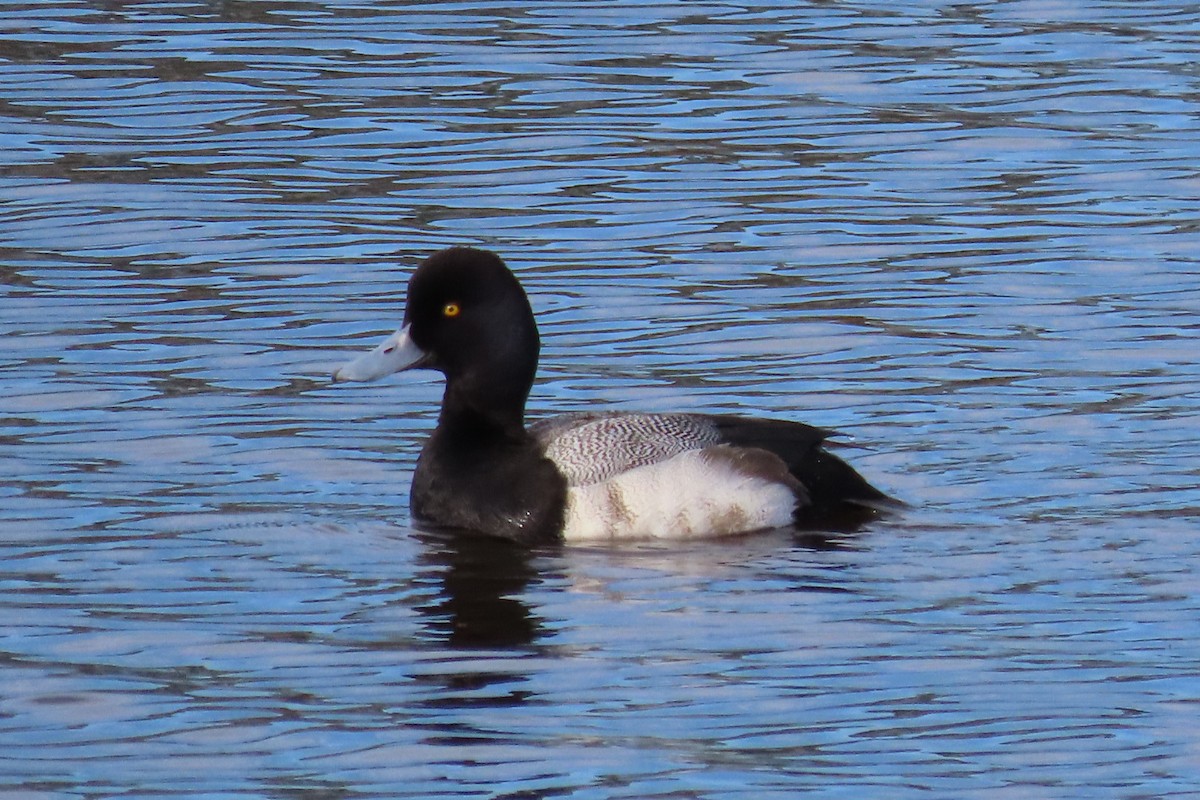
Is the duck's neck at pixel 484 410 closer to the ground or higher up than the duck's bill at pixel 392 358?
closer to the ground

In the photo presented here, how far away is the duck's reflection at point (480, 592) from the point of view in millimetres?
Result: 7664

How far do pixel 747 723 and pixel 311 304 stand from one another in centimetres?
529

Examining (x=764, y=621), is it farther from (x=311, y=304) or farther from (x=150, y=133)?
(x=150, y=133)

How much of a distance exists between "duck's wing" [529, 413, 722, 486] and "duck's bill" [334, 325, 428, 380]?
1.99ft

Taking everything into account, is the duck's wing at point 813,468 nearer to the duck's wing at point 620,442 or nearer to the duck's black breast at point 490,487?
the duck's wing at point 620,442

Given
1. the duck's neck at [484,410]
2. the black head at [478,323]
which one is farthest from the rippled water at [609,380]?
the black head at [478,323]

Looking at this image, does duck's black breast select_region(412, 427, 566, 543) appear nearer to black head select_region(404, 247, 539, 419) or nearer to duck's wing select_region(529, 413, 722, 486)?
duck's wing select_region(529, 413, 722, 486)

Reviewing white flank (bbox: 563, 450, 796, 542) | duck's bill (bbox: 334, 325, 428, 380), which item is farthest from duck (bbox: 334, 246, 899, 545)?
duck's bill (bbox: 334, 325, 428, 380)

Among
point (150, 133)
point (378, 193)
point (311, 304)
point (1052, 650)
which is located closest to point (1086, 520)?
point (1052, 650)

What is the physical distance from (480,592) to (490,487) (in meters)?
0.81

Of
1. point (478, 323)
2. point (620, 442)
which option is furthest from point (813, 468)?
point (478, 323)

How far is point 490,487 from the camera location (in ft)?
29.2

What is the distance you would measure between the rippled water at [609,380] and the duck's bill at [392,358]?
0.42 m

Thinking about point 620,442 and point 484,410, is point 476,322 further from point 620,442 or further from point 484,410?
point 620,442
